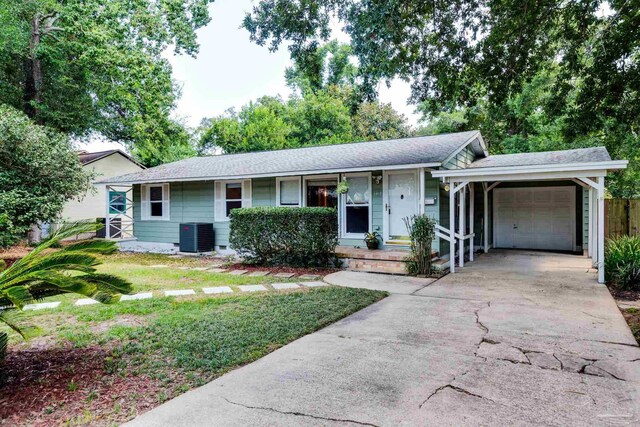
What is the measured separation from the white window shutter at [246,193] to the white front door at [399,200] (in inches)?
174

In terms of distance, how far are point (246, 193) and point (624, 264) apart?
9.49 meters

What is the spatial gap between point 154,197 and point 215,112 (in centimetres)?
2295

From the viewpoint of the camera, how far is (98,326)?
474cm

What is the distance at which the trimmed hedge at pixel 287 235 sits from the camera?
891 cm

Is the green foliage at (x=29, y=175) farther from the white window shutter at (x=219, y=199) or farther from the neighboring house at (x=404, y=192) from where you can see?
the white window shutter at (x=219, y=199)

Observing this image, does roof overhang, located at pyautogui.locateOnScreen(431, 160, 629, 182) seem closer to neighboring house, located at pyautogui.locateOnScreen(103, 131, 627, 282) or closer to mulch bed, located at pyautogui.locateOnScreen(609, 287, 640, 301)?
neighboring house, located at pyautogui.locateOnScreen(103, 131, 627, 282)

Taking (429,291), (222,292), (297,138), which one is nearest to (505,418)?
(429,291)

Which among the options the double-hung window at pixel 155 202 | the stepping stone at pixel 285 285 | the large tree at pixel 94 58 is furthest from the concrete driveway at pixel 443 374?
the large tree at pixel 94 58

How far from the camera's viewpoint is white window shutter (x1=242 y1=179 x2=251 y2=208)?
1188 centimetres

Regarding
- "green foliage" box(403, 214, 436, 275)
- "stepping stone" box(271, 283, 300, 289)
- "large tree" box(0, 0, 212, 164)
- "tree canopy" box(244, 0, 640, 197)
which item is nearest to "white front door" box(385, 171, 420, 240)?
"green foliage" box(403, 214, 436, 275)

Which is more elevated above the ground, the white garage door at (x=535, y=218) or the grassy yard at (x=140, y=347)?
the white garage door at (x=535, y=218)

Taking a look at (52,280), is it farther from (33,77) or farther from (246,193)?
(33,77)

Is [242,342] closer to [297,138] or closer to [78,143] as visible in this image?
[78,143]

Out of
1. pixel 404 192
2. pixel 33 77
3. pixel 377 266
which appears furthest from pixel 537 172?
pixel 33 77
